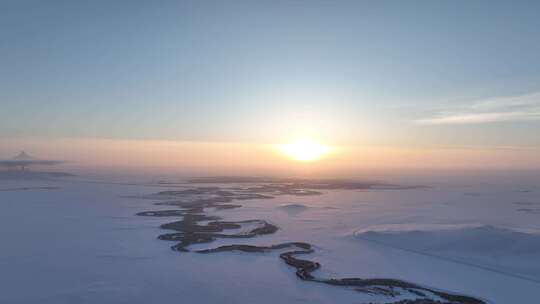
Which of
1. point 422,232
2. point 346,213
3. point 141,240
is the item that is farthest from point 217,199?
point 422,232

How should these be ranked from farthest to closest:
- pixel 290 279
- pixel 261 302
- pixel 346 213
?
pixel 346 213 < pixel 290 279 < pixel 261 302

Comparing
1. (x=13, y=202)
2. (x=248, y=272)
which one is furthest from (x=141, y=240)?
(x=13, y=202)

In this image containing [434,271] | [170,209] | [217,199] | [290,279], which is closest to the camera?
[290,279]

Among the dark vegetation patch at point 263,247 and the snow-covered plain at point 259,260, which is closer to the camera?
the snow-covered plain at point 259,260

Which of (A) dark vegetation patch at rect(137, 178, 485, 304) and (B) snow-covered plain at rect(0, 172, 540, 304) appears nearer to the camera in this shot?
(B) snow-covered plain at rect(0, 172, 540, 304)

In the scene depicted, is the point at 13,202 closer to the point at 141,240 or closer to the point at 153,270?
the point at 141,240

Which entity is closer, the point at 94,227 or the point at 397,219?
the point at 94,227

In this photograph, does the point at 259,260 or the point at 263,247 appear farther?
the point at 263,247
